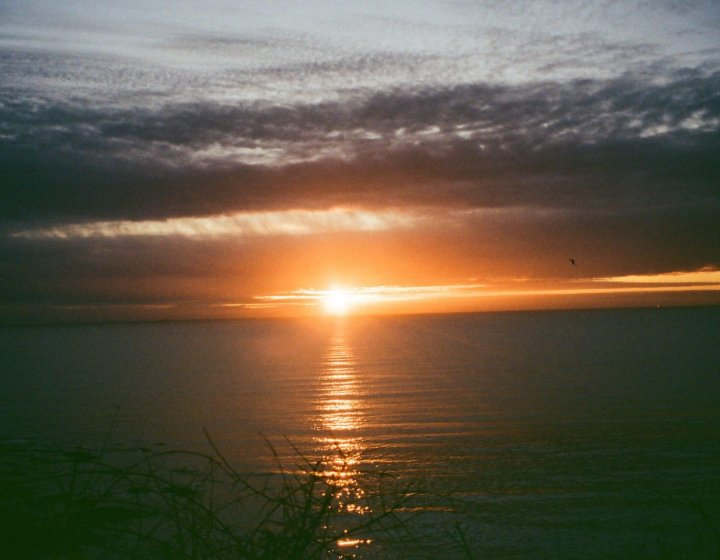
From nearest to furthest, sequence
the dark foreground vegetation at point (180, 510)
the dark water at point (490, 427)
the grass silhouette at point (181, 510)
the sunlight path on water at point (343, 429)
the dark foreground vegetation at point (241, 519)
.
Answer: the grass silhouette at point (181, 510), the dark foreground vegetation at point (180, 510), the dark foreground vegetation at point (241, 519), the sunlight path on water at point (343, 429), the dark water at point (490, 427)


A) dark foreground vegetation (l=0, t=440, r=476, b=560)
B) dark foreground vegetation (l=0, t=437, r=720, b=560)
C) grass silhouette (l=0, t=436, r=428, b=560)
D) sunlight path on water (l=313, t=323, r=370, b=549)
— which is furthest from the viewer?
sunlight path on water (l=313, t=323, r=370, b=549)

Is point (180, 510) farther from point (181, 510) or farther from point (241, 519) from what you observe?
point (241, 519)

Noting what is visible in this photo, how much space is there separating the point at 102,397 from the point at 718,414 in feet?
110

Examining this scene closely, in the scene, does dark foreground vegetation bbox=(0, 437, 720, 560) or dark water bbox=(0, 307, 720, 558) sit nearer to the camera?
dark foreground vegetation bbox=(0, 437, 720, 560)

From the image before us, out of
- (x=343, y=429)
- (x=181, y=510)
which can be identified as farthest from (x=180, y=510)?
(x=343, y=429)

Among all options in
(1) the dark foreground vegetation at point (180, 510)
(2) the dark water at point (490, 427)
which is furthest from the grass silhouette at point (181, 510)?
(2) the dark water at point (490, 427)

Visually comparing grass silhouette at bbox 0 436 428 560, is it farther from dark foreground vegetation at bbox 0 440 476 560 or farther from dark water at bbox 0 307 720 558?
dark water at bbox 0 307 720 558

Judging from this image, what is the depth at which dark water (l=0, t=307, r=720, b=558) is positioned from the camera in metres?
16.7

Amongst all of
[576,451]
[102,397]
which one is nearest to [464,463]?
[576,451]

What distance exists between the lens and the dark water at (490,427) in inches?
657

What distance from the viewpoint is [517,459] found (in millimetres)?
23484

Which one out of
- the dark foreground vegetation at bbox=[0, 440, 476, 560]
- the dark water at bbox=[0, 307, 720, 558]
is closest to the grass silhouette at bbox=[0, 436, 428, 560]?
the dark foreground vegetation at bbox=[0, 440, 476, 560]

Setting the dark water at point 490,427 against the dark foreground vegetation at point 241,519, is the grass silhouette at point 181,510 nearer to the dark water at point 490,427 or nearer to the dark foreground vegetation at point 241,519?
the dark foreground vegetation at point 241,519

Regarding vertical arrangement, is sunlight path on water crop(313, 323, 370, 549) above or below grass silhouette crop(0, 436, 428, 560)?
below
